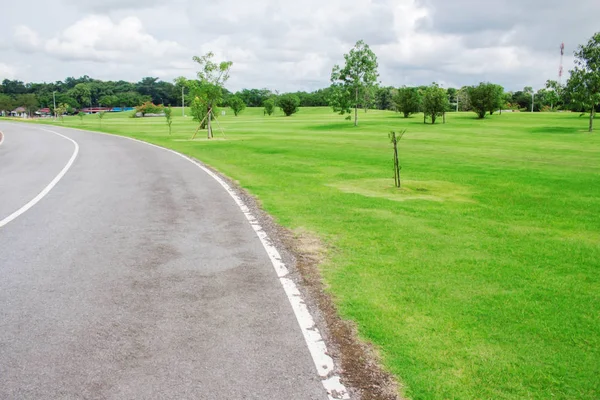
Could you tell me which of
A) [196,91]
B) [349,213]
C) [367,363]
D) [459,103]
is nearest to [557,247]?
[349,213]

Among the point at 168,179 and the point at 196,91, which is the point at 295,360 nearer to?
the point at 168,179

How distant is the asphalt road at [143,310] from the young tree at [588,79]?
46639mm

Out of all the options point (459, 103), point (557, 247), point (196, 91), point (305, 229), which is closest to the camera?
point (557, 247)

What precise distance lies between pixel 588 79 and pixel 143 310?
52.0 metres

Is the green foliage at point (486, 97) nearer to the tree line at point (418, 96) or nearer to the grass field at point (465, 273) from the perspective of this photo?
the tree line at point (418, 96)

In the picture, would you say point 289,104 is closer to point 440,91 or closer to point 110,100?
point 440,91

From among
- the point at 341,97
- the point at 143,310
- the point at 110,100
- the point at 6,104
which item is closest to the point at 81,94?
the point at 110,100

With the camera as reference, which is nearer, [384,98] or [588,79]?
[588,79]

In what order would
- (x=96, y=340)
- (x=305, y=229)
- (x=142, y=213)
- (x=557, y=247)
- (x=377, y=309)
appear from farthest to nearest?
(x=142, y=213) < (x=305, y=229) < (x=557, y=247) < (x=377, y=309) < (x=96, y=340)

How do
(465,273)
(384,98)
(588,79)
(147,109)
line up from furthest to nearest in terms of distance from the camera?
(384,98), (147,109), (588,79), (465,273)

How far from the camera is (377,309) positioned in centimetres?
510

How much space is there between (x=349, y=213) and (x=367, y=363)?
250 inches

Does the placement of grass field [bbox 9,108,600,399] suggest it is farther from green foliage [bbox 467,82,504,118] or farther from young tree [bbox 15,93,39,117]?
young tree [bbox 15,93,39,117]

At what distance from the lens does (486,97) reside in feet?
218
